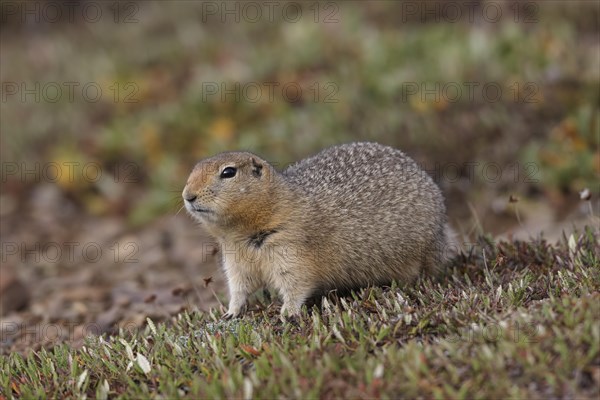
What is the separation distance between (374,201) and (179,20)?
11782 millimetres

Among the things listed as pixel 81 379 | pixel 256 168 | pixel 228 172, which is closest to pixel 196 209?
pixel 228 172

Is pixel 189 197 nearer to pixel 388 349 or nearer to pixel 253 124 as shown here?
pixel 388 349

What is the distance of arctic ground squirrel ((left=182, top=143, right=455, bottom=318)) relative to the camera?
598 centimetres

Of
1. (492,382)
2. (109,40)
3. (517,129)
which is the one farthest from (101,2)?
(492,382)

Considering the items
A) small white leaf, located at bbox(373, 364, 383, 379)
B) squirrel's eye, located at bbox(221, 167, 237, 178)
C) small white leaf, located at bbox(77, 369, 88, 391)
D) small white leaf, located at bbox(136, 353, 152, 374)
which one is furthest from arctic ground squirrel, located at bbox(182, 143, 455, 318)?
small white leaf, located at bbox(373, 364, 383, 379)

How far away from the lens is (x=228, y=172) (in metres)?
6.02

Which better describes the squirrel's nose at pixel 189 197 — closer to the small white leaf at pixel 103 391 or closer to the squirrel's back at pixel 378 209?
the squirrel's back at pixel 378 209

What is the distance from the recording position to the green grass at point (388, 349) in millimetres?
4418

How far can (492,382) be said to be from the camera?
14.2 feet

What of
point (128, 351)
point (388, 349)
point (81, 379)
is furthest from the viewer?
point (128, 351)

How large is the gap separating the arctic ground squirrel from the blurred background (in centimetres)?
157

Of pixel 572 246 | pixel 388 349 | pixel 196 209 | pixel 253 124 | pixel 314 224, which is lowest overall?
pixel 253 124

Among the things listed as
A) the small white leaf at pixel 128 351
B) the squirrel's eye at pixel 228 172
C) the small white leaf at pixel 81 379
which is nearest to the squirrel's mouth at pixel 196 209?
the squirrel's eye at pixel 228 172

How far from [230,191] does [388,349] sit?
1.81 m
